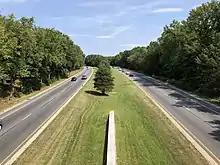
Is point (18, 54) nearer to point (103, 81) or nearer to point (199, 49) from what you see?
point (103, 81)

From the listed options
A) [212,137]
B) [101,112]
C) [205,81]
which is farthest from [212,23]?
[212,137]

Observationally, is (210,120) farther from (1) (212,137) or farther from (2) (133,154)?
(2) (133,154)

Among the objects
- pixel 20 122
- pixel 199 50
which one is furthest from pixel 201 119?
pixel 199 50

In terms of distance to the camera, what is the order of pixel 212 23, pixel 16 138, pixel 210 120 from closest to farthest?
pixel 16 138, pixel 210 120, pixel 212 23

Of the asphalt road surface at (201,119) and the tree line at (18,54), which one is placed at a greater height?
the tree line at (18,54)

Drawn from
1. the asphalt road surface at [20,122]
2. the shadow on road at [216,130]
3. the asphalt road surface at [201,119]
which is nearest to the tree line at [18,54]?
the asphalt road surface at [20,122]

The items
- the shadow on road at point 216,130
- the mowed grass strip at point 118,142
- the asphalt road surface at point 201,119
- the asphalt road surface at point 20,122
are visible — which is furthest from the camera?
the shadow on road at point 216,130

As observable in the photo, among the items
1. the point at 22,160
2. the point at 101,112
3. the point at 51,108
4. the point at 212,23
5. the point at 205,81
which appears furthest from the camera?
the point at 212,23

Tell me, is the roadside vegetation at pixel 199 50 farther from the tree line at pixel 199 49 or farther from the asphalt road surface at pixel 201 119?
the asphalt road surface at pixel 201 119
